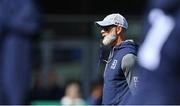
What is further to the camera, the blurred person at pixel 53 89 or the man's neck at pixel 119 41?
the blurred person at pixel 53 89

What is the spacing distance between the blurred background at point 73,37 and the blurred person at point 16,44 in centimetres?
320

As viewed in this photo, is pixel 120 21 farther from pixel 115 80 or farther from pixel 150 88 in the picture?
pixel 150 88

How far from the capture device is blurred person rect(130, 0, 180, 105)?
9.70ft

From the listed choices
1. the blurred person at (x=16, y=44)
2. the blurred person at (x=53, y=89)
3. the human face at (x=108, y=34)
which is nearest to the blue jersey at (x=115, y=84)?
the human face at (x=108, y=34)

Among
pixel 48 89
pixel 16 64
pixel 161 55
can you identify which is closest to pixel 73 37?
pixel 48 89

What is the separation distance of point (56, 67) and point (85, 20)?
3.07 ft

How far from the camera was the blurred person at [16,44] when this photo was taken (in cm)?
877

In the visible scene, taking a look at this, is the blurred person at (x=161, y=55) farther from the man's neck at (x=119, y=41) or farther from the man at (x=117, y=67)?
the man's neck at (x=119, y=41)

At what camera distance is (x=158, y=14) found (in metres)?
3.01

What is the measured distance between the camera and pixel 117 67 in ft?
16.9

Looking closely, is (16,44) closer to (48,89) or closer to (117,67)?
(48,89)

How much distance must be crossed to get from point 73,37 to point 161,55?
9870mm

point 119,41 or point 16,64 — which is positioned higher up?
point 119,41

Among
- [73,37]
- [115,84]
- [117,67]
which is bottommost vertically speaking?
[115,84]
